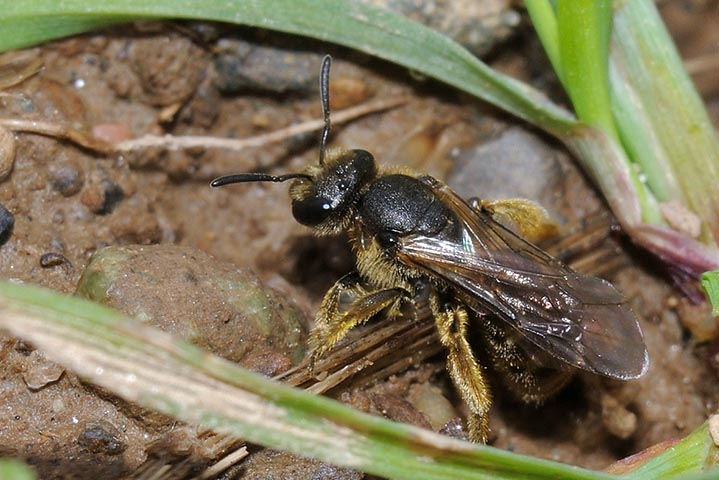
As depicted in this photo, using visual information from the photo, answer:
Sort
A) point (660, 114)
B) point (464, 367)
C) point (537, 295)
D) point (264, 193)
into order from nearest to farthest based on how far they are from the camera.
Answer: point (537, 295)
point (464, 367)
point (660, 114)
point (264, 193)

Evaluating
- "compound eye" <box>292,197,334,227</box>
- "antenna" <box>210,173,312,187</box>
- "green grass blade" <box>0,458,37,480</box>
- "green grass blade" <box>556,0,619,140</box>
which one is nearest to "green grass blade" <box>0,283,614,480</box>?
"green grass blade" <box>0,458,37,480</box>

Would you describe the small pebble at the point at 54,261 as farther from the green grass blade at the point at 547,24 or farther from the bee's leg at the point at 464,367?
A: the green grass blade at the point at 547,24

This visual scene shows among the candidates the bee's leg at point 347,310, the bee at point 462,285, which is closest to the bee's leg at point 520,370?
the bee at point 462,285

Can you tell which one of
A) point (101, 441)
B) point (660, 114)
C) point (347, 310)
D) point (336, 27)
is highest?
point (660, 114)

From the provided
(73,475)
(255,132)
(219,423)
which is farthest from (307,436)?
(255,132)

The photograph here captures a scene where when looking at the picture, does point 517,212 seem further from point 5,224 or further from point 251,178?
point 5,224

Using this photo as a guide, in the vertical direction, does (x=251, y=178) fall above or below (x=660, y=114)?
below

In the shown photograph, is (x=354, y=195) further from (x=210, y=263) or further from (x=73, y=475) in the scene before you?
(x=73, y=475)

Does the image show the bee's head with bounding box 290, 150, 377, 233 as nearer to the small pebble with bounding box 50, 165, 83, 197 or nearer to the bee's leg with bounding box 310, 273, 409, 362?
the bee's leg with bounding box 310, 273, 409, 362

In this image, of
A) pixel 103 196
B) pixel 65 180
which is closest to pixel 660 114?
pixel 103 196
